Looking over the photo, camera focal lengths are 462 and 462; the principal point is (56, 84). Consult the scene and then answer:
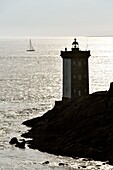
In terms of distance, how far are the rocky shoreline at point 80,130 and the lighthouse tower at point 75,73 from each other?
99.1 inches

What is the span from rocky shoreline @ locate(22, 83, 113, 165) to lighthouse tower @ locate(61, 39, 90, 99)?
8.25ft

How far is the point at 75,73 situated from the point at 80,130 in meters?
15.0

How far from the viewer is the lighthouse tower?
67.9 metres

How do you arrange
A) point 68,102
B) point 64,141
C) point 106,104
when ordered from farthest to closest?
point 68,102 → point 106,104 → point 64,141

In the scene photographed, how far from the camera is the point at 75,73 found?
223ft

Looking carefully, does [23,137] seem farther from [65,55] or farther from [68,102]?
[65,55]

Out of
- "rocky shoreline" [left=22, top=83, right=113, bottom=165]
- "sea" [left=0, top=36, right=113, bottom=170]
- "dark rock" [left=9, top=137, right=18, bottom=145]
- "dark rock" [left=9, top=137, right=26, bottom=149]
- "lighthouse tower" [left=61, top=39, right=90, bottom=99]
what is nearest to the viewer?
"sea" [left=0, top=36, right=113, bottom=170]

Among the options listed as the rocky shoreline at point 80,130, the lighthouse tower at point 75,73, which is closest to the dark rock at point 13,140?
the rocky shoreline at point 80,130

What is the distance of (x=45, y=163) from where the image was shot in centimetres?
4666

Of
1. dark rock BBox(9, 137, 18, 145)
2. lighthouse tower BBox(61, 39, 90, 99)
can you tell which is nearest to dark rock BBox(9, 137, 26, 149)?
dark rock BBox(9, 137, 18, 145)

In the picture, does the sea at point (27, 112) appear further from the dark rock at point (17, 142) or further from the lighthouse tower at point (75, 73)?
the lighthouse tower at point (75, 73)

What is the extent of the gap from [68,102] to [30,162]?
66.2 ft

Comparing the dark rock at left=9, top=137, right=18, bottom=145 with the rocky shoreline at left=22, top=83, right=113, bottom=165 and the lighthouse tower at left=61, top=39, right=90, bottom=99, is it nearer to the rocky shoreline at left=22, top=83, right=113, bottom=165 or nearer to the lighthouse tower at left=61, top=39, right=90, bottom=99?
the rocky shoreline at left=22, top=83, right=113, bottom=165

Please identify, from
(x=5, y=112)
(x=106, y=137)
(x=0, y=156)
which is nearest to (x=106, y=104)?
(x=106, y=137)
